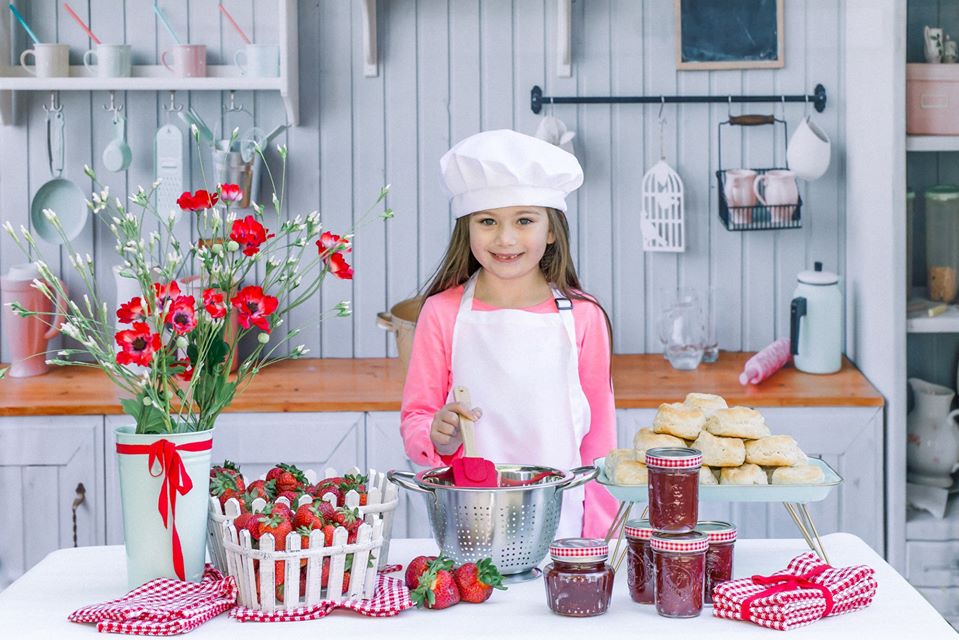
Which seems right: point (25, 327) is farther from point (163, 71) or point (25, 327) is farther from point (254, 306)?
point (254, 306)

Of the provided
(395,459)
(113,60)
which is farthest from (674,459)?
(113,60)

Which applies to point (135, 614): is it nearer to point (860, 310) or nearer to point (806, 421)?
point (806, 421)

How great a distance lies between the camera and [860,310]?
2969mm

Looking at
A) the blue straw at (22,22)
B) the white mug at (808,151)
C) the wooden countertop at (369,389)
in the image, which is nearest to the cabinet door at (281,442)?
the wooden countertop at (369,389)

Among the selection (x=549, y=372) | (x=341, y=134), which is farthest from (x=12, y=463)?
(x=549, y=372)

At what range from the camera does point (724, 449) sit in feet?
4.92

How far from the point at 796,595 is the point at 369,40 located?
2.05 metres

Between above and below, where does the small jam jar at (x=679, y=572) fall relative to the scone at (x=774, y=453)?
below

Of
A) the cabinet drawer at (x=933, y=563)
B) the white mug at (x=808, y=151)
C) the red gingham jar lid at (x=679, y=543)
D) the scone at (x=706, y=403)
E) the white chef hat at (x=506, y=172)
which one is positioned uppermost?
the white mug at (x=808, y=151)

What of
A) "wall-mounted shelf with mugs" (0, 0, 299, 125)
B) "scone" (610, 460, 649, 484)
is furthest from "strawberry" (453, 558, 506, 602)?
"wall-mounted shelf with mugs" (0, 0, 299, 125)

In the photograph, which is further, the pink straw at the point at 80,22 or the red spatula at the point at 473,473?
the pink straw at the point at 80,22

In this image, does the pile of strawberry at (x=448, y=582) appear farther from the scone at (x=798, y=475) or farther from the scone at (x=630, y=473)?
the scone at (x=798, y=475)

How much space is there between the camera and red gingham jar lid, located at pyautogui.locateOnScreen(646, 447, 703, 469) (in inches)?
53.5

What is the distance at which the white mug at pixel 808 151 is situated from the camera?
2932mm
